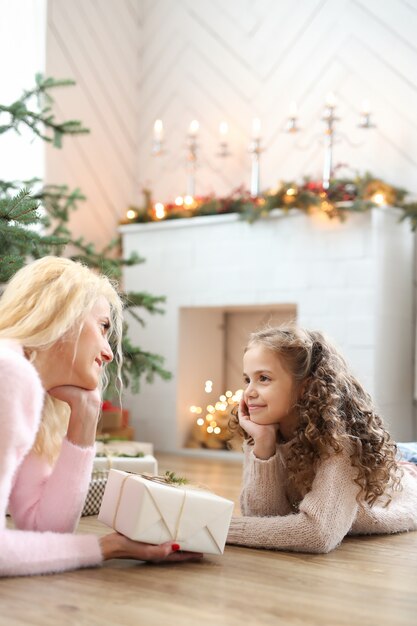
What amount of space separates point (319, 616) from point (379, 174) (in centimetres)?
380

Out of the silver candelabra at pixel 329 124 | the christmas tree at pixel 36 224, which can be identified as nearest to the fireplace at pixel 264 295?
the silver candelabra at pixel 329 124

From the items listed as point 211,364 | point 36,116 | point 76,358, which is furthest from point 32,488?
point 211,364

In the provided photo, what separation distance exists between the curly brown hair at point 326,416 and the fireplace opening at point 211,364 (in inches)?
106

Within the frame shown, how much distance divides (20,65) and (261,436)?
Result: 3.47 meters

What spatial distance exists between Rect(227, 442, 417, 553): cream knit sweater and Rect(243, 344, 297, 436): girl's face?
0.10m

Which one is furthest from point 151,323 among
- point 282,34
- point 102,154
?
point 282,34

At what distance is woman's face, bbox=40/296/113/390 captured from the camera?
6.23ft

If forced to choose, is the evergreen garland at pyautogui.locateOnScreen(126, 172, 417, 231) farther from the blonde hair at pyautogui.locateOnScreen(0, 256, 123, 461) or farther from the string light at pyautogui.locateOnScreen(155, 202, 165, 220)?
the blonde hair at pyautogui.locateOnScreen(0, 256, 123, 461)

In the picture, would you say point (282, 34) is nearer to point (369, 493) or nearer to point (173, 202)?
point (173, 202)

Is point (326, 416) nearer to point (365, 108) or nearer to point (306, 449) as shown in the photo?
point (306, 449)

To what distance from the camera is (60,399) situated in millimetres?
1933

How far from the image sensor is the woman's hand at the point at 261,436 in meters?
2.33

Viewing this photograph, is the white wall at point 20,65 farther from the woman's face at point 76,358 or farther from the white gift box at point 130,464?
the woman's face at point 76,358

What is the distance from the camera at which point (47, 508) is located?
193 centimetres
